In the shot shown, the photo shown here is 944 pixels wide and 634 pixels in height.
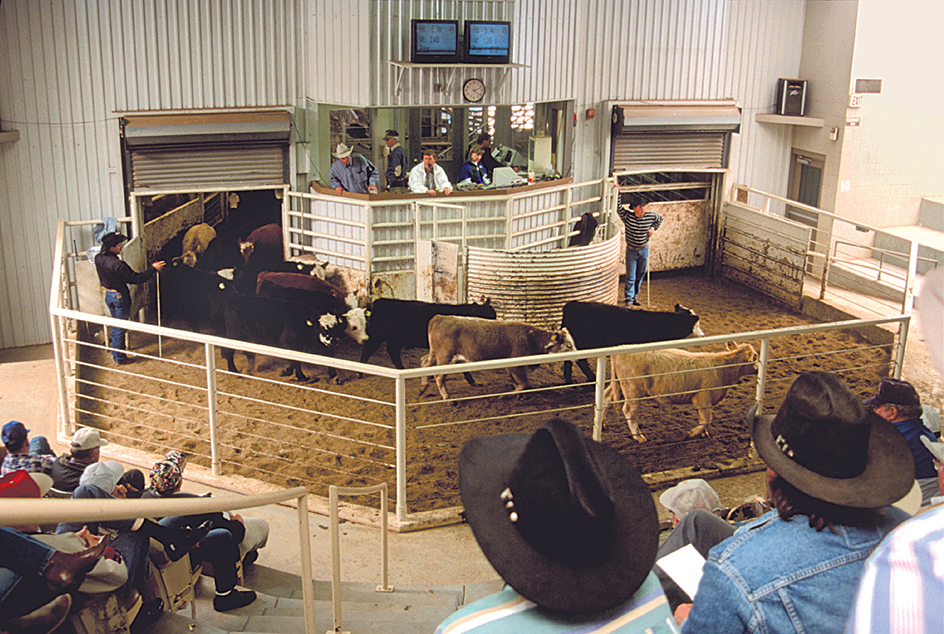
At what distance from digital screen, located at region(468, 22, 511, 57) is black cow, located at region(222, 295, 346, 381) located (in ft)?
13.8

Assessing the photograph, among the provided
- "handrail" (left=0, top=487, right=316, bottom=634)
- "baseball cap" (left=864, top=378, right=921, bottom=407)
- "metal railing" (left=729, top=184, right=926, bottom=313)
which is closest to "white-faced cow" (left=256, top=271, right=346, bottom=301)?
"metal railing" (left=729, top=184, right=926, bottom=313)

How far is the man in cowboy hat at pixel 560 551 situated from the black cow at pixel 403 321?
7612mm

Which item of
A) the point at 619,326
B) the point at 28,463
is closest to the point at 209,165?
the point at 619,326

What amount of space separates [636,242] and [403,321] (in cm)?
424

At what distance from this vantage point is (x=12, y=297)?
35.3 feet

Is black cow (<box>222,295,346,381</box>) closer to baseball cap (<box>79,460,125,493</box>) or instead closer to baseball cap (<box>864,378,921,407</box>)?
baseball cap (<box>79,460,125,493</box>)

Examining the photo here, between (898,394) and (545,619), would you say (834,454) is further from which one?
(898,394)

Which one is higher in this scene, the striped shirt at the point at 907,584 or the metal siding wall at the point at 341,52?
the metal siding wall at the point at 341,52

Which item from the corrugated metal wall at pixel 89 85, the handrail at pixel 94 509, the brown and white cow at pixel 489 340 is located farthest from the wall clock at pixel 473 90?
the handrail at pixel 94 509

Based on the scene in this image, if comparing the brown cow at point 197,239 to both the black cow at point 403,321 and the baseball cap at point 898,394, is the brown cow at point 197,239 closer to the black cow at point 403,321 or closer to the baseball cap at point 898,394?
the black cow at point 403,321

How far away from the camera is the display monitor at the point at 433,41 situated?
11.0 meters

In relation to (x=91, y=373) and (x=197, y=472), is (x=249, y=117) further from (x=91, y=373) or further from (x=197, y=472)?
(x=197, y=472)

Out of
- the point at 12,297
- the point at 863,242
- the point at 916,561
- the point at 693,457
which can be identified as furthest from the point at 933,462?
the point at 12,297

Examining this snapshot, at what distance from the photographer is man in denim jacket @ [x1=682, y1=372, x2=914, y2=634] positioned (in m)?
2.04
